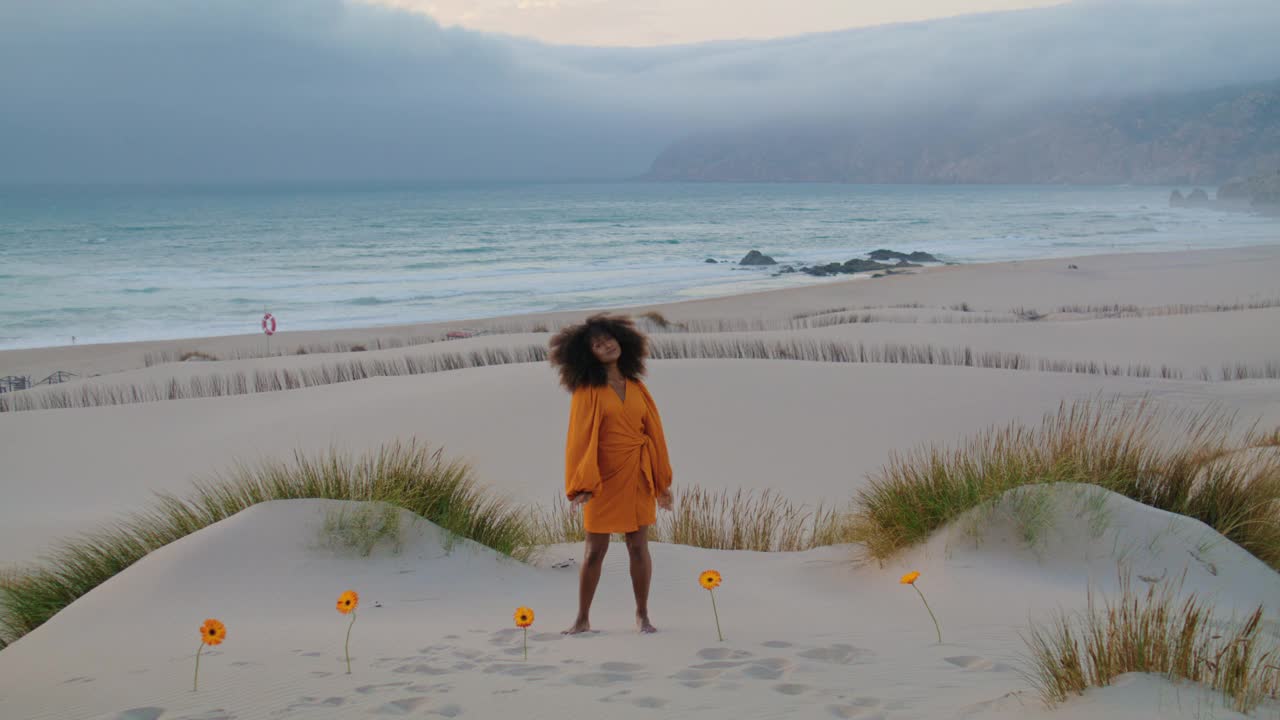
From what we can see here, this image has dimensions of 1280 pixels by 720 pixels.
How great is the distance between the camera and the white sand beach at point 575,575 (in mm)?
3869

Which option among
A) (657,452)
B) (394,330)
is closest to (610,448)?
(657,452)

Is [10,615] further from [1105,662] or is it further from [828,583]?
[1105,662]

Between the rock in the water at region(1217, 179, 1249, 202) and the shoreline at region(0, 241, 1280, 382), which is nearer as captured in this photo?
the shoreline at region(0, 241, 1280, 382)

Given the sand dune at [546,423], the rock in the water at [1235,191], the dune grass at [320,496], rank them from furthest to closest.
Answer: the rock in the water at [1235,191] < the sand dune at [546,423] < the dune grass at [320,496]

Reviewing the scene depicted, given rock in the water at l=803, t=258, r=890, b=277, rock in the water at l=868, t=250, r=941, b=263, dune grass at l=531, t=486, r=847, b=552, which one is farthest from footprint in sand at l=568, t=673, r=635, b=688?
rock in the water at l=868, t=250, r=941, b=263

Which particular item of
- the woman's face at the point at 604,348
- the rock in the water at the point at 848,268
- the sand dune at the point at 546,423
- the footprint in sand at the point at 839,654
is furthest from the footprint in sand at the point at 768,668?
the rock in the water at the point at 848,268

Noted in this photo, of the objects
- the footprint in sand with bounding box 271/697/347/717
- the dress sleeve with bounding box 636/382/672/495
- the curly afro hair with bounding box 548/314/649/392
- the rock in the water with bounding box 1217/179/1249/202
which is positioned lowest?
the footprint in sand with bounding box 271/697/347/717

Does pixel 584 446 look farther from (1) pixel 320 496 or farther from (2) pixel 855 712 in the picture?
(1) pixel 320 496

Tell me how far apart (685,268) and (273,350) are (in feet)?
79.3

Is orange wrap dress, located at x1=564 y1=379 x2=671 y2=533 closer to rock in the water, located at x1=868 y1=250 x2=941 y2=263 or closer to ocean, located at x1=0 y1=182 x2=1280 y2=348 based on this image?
ocean, located at x1=0 y1=182 x2=1280 y2=348

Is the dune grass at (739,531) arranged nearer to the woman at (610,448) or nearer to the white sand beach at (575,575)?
the white sand beach at (575,575)

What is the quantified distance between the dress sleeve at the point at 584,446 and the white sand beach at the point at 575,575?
2.44 feet

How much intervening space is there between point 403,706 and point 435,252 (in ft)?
162

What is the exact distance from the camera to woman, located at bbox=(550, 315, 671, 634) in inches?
187
